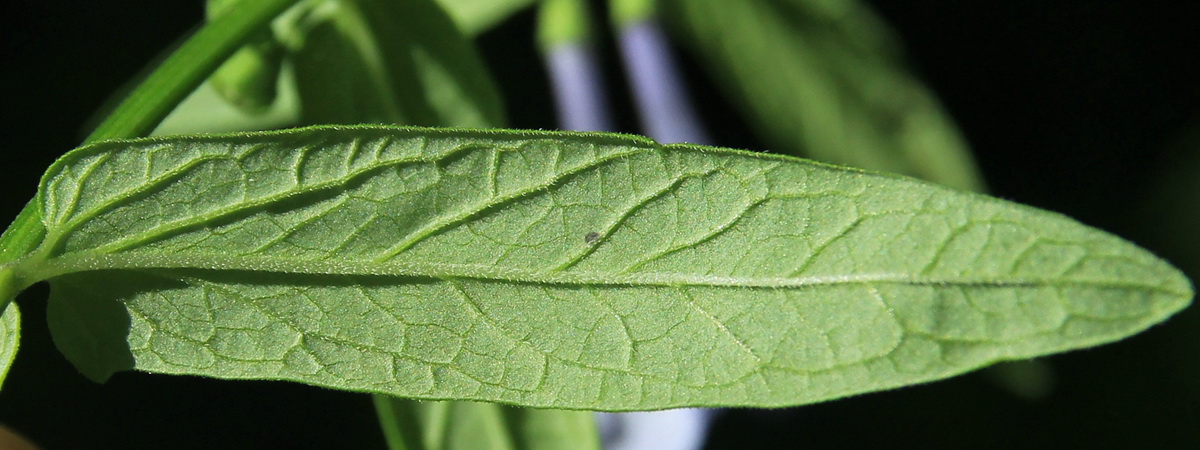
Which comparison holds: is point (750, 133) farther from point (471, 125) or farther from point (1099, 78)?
point (471, 125)

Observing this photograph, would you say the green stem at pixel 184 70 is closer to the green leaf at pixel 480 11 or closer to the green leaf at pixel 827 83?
the green leaf at pixel 480 11

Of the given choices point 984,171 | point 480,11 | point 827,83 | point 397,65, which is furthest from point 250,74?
point 984,171

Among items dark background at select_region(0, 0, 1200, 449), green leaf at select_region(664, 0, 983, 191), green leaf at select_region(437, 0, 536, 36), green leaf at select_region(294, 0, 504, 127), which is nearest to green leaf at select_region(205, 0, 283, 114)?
green leaf at select_region(294, 0, 504, 127)

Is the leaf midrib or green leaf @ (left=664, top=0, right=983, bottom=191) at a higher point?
green leaf @ (left=664, top=0, right=983, bottom=191)

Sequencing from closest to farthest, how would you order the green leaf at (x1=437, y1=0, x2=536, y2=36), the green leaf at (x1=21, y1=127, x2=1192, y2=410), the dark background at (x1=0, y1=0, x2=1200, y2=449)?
the green leaf at (x1=21, y1=127, x2=1192, y2=410)
the green leaf at (x1=437, y1=0, x2=536, y2=36)
the dark background at (x1=0, y1=0, x2=1200, y2=449)

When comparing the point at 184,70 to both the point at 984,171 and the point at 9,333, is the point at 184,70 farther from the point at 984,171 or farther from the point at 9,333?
the point at 984,171

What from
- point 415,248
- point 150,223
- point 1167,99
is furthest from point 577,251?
point 1167,99

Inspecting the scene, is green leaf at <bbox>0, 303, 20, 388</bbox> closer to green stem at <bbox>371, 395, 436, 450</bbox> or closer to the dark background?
green stem at <bbox>371, 395, 436, 450</bbox>
